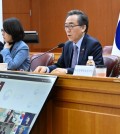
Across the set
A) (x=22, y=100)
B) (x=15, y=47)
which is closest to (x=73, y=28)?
(x=15, y=47)

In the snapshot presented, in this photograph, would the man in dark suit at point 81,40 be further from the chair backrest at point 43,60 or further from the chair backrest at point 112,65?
the chair backrest at point 43,60

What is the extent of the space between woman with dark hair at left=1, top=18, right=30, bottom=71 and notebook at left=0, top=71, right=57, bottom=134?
122 centimetres

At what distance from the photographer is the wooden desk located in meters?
1.37

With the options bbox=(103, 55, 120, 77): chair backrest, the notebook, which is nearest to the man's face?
bbox=(103, 55, 120, 77): chair backrest

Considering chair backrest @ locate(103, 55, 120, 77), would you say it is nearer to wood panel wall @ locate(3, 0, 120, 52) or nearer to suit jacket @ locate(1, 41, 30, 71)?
suit jacket @ locate(1, 41, 30, 71)

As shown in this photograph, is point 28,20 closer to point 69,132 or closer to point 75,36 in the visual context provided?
point 75,36

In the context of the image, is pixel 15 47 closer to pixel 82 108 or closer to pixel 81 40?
pixel 81 40

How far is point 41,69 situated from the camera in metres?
2.03

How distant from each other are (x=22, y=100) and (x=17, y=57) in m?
1.36

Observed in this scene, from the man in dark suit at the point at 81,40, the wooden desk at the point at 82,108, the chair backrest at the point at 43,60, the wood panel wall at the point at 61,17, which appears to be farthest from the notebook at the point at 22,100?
the wood panel wall at the point at 61,17

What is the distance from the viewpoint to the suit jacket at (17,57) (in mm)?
2811

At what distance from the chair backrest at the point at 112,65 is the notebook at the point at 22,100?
784 millimetres

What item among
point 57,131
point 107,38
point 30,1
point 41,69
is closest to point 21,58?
point 41,69

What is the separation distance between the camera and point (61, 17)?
6.74 m
